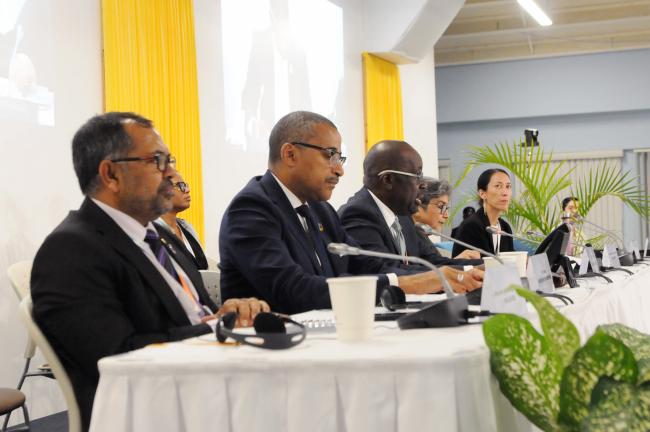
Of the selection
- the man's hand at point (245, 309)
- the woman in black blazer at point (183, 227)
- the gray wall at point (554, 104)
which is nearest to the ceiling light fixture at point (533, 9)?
the gray wall at point (554, 104)

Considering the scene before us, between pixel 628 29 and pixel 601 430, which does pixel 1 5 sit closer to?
pixel 601 430

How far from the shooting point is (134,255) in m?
2.10

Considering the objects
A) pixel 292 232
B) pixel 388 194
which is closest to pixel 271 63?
pixel 388 194

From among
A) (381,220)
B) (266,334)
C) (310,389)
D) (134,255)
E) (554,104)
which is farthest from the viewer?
(554,104)

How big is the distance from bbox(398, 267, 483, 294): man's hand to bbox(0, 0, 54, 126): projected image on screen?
8.93 feet

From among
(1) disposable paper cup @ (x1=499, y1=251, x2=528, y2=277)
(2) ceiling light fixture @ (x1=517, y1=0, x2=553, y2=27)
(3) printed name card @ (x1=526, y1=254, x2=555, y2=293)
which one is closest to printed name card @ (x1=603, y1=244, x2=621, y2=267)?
(1) disposable paper cup @ (x1=499, y1=251, x2=528, y2=277)

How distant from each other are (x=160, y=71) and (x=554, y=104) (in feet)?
29.6

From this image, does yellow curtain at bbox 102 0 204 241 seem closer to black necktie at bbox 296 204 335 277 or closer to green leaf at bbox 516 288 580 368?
black necktie at bbox 296 204 335 277

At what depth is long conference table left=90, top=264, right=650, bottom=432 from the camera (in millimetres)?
1344

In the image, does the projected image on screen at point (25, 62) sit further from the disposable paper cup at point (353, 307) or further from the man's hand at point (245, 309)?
the disposable paper cup at point (353, 307)

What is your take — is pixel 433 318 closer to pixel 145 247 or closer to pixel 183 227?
pixel 145 247

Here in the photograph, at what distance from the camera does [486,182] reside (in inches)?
231

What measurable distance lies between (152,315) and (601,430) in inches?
49.0

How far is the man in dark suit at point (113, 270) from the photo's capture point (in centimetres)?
187
